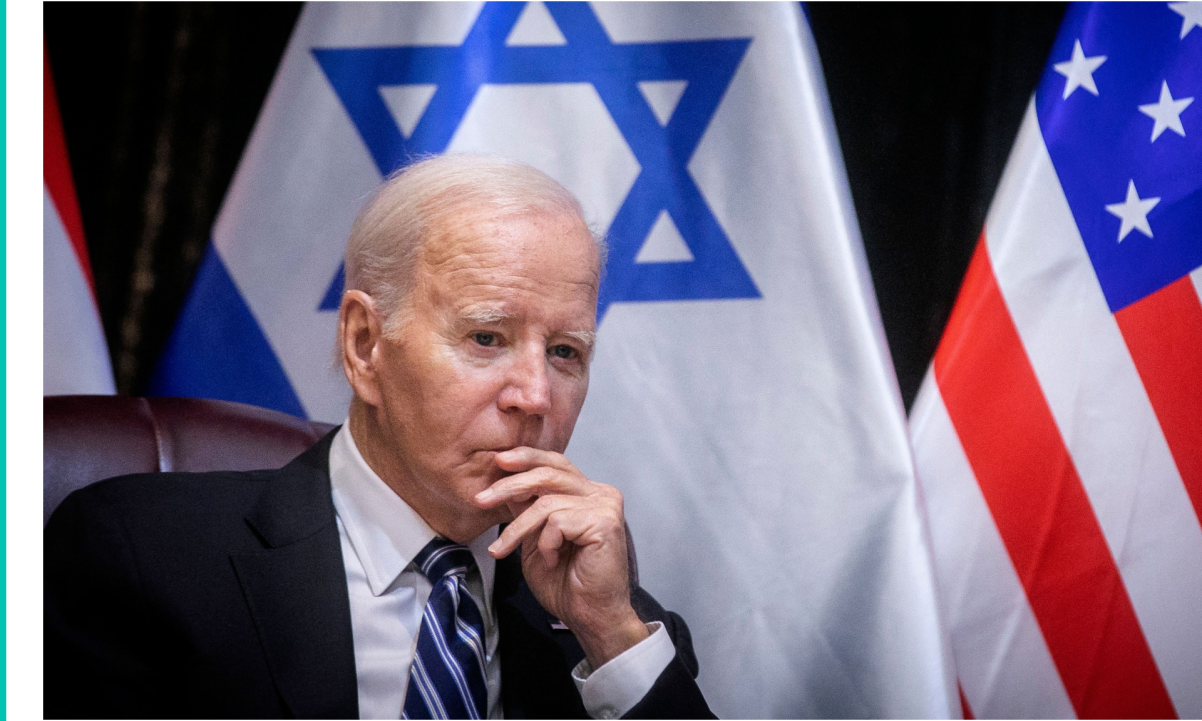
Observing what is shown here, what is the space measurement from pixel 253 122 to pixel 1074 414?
1.66 meters

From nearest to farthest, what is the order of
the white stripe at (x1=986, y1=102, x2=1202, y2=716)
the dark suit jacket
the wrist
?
1. the dark suit jacket
2. the wrist
3. the white stripe at (x1=986, y1=102, x2=1202, y2=716)

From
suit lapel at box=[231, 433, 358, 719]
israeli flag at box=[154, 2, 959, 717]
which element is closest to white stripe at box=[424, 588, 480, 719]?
suit lapel at box=[231, 433, 358, 719]

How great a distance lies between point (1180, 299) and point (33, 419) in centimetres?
148

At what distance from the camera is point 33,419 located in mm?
Result: 916

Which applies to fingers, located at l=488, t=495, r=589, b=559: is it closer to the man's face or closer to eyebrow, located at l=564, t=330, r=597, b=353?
the man's face

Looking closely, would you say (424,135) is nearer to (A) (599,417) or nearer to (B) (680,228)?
(B) (680,228)

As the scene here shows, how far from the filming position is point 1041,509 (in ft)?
5.78

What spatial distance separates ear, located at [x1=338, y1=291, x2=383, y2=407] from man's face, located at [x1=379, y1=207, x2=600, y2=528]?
2 cm

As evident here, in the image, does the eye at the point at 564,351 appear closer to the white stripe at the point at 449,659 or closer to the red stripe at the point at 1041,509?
the white stripe at the point at 449,659

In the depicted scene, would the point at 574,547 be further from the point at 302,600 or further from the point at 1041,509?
the point at 1041,509

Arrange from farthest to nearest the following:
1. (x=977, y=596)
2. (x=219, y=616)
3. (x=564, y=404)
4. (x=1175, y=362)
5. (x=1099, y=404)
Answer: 1. (x=977, y=596)
2. (x=1099, y=404)
3. (x=1175, y=362)
4. (x=564, y=404)
5. (x=219, y=616)

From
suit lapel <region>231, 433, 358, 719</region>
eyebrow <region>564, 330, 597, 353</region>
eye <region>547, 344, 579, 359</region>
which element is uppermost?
eyebrow <region>564, 330, 597, 353</region>

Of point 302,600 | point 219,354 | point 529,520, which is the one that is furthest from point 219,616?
point 219,354

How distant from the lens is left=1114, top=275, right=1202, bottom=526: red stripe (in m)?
1.29
